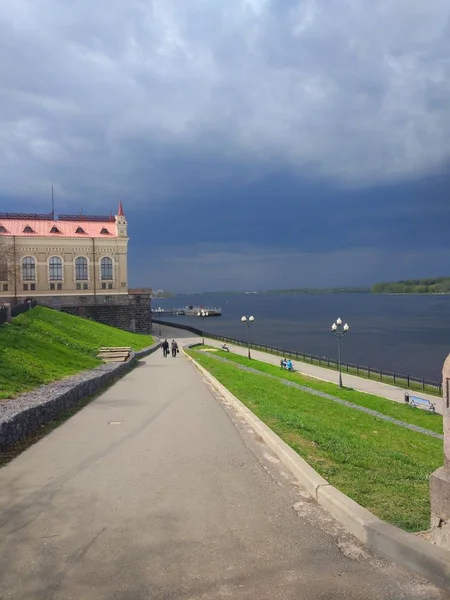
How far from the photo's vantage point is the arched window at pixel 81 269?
6581cm

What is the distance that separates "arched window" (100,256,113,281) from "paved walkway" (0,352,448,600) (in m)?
59.1

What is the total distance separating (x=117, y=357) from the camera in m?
24.6

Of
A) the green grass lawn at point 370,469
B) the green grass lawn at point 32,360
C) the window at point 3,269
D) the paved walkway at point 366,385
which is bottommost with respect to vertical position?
the paved walkway at point 366,385

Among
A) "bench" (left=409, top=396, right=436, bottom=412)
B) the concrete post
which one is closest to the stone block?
the concrete post

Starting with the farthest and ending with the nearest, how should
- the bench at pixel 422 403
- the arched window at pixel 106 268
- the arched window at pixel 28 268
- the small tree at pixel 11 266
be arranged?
the arched window at pixel 106 268, the arched window at pixel 28 268, the small tree at pixel 11 266, the bench at pixel 422 403

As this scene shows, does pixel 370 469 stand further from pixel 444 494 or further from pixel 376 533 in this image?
pixel 444 494

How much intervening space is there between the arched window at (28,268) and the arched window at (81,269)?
5.76m

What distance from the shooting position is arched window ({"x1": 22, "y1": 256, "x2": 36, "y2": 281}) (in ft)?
210

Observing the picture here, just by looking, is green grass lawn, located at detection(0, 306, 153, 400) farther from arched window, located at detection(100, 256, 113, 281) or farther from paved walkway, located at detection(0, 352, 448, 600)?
arched window, located at detection(100, 256, 113, 281)

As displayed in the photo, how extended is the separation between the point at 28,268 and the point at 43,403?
5910 centimetres

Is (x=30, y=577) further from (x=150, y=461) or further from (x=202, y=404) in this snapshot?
(x=202, y=404)

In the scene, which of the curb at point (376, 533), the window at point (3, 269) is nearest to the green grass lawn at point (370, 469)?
the curb at point (376, 533)

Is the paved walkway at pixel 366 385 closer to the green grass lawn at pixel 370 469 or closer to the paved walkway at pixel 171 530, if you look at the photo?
the green grass lawn at pixel 370 469

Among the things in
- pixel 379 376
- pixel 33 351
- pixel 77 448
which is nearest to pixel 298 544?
pixel 77 448
